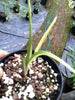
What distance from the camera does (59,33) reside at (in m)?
1.73

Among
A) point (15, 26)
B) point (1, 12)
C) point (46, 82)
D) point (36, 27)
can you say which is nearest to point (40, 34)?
point (36, 27)

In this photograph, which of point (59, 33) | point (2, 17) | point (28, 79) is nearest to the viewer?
point (28, 79)

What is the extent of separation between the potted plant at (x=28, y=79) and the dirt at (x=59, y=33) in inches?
27.1

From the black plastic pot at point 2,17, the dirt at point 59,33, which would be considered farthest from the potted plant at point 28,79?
the black plastic pot at point 2,17

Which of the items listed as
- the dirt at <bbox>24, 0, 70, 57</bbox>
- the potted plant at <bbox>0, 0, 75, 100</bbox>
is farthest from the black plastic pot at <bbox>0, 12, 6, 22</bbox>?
the potted plant at <bbox>0, 0, 75, 100</bbox>

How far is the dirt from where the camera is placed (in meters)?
1.53

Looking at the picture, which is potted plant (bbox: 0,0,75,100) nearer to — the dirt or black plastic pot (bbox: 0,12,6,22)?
the dirt

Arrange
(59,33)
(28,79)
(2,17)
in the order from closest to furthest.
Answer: (28,79) < (2,17) < (59,33)

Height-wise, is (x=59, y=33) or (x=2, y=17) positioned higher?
(x=2, y=17)

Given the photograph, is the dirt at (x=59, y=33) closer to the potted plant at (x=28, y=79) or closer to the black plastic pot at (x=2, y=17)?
the black plastic pot at (x=2, y=17)

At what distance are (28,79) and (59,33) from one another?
3.75ft

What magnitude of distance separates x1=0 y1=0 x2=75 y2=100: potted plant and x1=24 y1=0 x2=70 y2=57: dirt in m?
0.69

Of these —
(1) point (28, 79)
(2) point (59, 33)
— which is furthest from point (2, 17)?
(1) point (28, 79)

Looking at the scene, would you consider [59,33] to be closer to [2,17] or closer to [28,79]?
[2,17]
